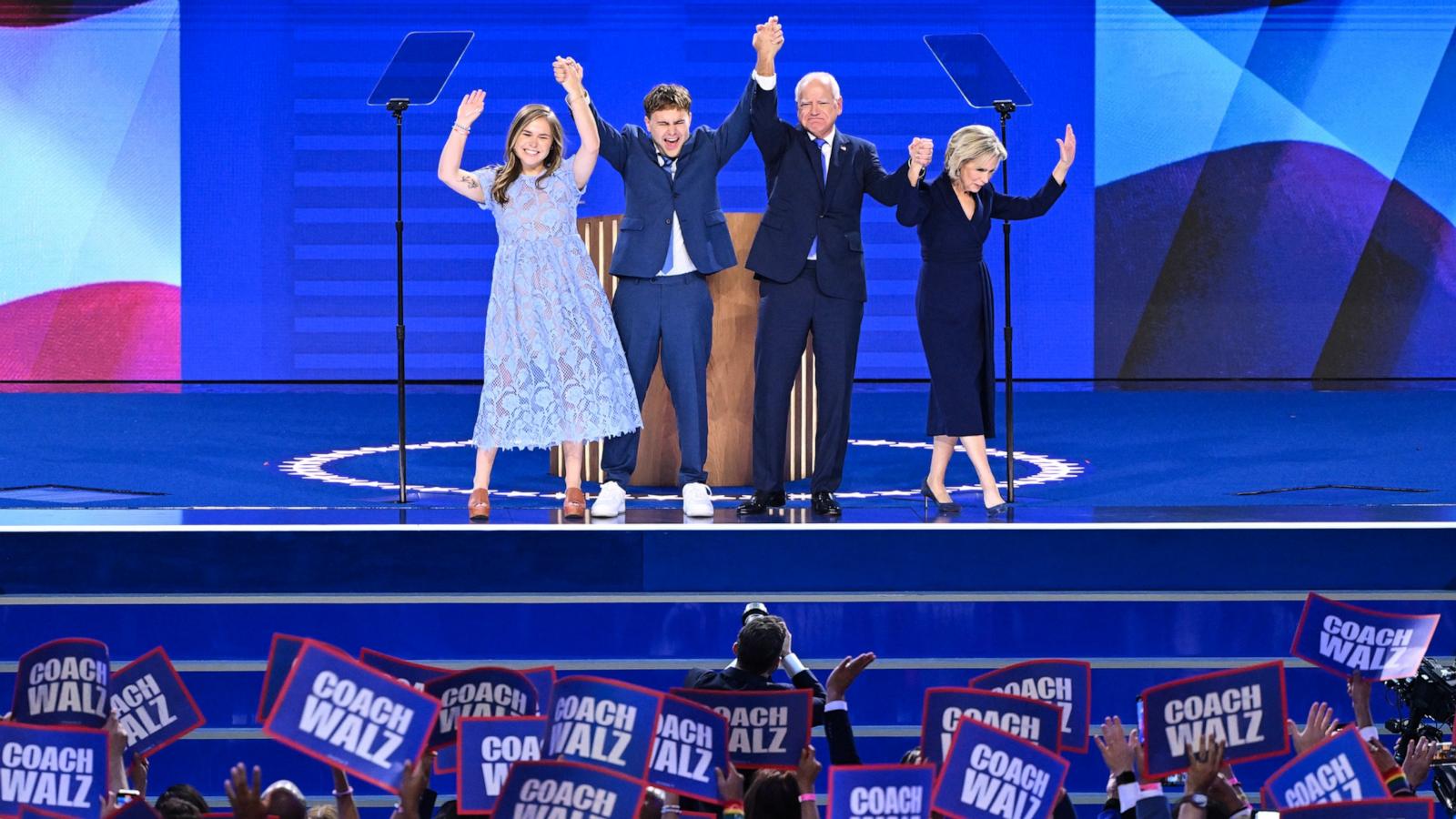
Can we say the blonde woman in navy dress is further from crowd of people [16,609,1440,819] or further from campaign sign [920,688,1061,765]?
campaign sign [920,688,1061,765]

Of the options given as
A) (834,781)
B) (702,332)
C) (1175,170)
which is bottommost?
(834,781)

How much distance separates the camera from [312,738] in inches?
92.3

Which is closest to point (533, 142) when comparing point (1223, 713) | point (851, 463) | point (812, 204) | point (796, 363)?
point (812, 204)

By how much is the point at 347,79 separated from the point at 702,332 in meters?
5.70

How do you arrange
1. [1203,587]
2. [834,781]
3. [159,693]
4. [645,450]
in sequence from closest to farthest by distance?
[834,781], [159,693], [1203,587], [645,450]

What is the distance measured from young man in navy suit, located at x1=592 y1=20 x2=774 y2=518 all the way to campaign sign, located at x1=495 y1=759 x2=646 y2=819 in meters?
2.60

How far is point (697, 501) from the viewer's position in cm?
456

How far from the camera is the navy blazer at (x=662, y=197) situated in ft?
15.7

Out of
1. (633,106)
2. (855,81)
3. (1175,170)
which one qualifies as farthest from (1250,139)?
(633,106)

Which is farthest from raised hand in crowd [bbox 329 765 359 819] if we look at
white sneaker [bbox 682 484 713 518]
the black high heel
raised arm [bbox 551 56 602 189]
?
the black high heel

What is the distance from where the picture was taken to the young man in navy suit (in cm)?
479

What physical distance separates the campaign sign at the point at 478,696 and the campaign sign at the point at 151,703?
0.40 metres

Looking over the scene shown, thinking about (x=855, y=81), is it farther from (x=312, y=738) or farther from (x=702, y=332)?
(x=312, y=738)

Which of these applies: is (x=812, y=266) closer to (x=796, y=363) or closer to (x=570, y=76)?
(x=796, y=363)
